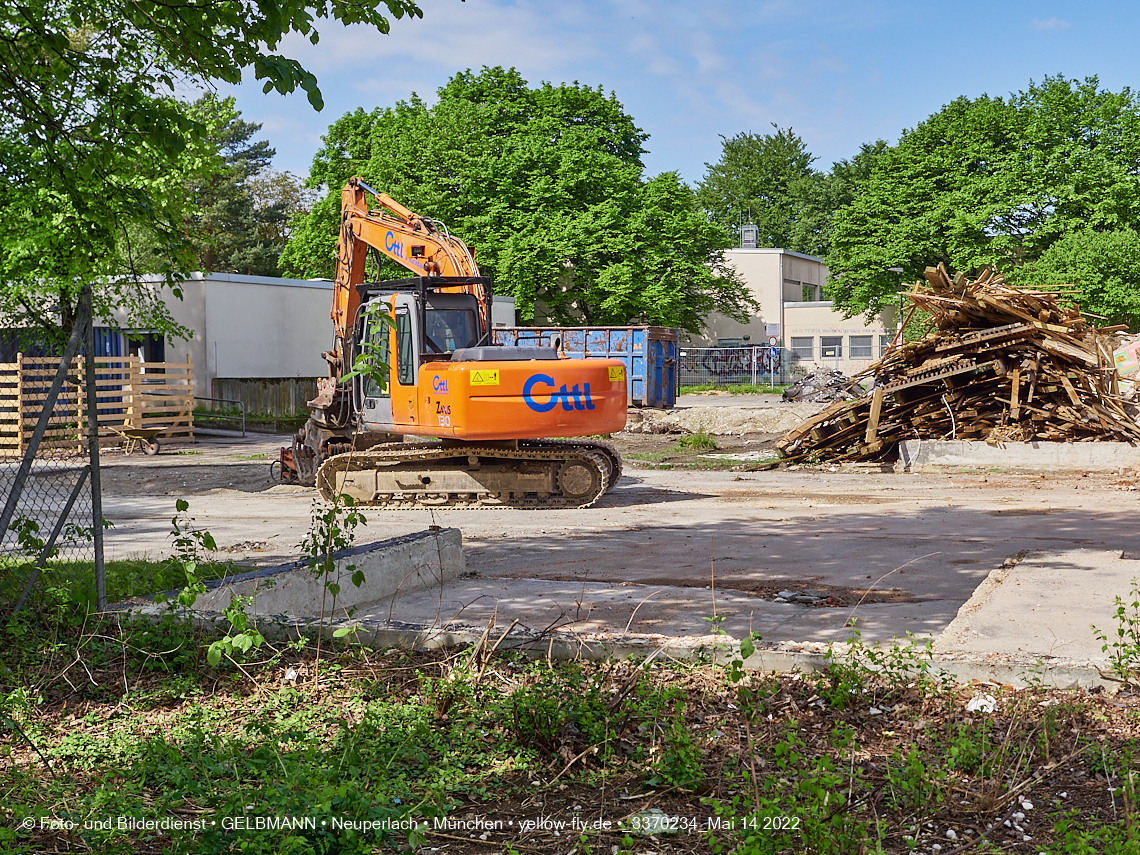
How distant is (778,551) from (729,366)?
151 feet

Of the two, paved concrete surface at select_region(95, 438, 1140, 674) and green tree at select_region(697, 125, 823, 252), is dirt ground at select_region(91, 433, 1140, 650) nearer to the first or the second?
paved concrete surface at select_region(95, 438, 1140, 674)

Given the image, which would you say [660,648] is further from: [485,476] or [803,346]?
[803,346]

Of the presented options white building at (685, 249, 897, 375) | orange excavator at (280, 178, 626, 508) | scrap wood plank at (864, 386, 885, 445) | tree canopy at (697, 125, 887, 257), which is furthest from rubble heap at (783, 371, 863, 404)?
tree canopy at (697, 125, 887, 257)

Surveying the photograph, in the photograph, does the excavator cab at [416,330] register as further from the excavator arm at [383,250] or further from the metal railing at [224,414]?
the metal railing at [224,414]

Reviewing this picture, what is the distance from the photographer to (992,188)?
51.5 metres

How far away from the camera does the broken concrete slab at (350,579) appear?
6.75 meters

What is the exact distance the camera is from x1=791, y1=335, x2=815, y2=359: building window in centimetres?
6262

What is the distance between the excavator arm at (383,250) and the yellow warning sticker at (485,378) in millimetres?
1225

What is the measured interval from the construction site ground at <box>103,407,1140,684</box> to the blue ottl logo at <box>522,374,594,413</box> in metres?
1.38

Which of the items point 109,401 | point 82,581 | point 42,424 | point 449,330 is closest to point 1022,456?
point 449,330

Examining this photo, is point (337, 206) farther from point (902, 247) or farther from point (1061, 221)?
point (1061, 221)

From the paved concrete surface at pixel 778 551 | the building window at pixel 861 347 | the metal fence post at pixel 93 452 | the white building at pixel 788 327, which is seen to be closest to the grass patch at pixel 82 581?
the metal fence post at pixel 93 452

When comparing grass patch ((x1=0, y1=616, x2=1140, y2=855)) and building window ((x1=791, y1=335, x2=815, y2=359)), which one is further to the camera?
building window ((x1=791, y1=335, x2=815, y2=359))

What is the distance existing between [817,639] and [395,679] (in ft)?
8.32
